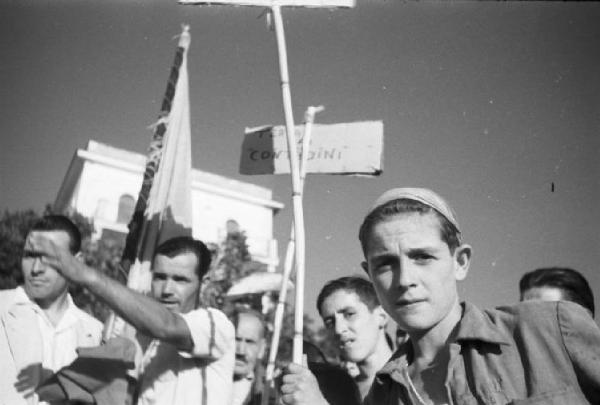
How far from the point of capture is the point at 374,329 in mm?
2971

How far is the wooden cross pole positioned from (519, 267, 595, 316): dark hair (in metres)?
1.71

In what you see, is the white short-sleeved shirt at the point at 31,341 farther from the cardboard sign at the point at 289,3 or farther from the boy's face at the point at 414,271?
the boy's face at the point at 414,271

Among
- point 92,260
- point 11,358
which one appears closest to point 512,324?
point 11,358

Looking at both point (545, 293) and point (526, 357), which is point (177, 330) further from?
point (545, 293)

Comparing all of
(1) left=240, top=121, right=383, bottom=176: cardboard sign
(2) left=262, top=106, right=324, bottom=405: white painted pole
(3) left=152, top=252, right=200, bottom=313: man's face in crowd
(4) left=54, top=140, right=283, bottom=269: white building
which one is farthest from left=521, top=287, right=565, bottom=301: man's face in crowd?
(4) left=54, top=140, right=283, bottom=269: white building

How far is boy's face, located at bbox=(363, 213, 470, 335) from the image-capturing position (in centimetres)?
151

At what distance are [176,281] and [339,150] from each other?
109 centimetres

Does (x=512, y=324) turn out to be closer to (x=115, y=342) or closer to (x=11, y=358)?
(x=115, y=342)

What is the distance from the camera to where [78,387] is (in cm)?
221

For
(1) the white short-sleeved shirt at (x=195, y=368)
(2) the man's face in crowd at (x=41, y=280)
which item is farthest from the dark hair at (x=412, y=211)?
(2) the man's face in crowd at (x=41, y=280)

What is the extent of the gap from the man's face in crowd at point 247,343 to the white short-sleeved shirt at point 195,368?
113 cm

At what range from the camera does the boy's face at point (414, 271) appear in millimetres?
1509

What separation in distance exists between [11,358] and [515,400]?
7.94 ft

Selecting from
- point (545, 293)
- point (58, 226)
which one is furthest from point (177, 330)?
point (545, 293)
